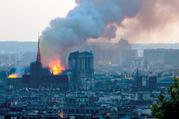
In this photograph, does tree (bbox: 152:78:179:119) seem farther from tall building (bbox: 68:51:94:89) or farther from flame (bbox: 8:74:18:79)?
flame (bbox: 8:74:18:79)

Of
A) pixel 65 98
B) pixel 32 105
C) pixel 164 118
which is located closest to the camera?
pixel 164 118

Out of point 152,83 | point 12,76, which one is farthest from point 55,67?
point 152,83

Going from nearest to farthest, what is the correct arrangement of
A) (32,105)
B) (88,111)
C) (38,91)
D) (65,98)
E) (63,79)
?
(88,111)
(32,105)
(65,98)
(38,91)
(63,79)

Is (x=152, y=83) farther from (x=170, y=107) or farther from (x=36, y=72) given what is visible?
(x=170, y=107)

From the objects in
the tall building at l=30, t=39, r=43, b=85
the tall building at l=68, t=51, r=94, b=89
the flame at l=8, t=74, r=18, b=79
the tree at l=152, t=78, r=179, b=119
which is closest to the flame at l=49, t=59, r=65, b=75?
the tall building at l=30, t=39, r=43, b=85

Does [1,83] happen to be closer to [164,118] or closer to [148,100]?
[148,100]

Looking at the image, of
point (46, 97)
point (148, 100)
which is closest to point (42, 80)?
point (46, 97)

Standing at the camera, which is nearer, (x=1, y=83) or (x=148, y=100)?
(x=148, y=100)
